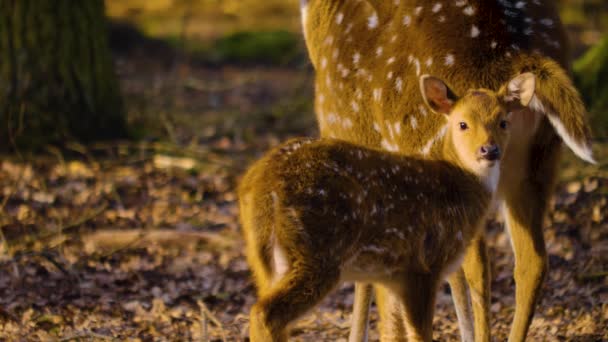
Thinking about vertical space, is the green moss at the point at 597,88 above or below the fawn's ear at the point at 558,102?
above

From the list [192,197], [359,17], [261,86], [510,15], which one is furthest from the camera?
[261,86]

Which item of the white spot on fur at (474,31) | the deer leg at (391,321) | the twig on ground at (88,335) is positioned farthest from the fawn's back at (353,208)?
the twig on ground at (88,335)

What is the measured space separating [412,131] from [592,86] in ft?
16.5

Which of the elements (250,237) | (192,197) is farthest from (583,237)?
(250,237)

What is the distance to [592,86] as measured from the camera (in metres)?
9.66

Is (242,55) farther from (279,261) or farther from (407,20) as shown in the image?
(279,261)

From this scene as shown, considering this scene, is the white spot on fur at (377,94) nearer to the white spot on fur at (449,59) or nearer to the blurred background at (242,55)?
Result: the white spot on fur at (449,59)

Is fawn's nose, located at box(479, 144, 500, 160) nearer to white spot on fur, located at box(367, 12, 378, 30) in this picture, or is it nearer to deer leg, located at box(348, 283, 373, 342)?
deer leg, located at box(348, 283, 373, 342)

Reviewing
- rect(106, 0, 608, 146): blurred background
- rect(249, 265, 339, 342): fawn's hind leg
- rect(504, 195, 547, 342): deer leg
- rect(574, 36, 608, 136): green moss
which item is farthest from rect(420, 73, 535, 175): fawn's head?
rect(574, 36, 608, 136): green moss

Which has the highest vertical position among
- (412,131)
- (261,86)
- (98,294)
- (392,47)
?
(261,86)

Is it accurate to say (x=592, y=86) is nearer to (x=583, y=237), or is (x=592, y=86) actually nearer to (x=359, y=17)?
(x=583, y=237)

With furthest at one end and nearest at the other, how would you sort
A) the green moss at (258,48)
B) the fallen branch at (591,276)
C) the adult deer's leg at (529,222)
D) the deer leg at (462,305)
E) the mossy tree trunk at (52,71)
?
1. the green moss at (258,48)
2. the mossy tree trunk at (52,71)
3. the fallen branch at (591,276)
4. the deer leg at (462,305)
5. the adult deer's leg at (529,222)

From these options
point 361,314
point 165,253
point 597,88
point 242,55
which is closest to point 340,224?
point 361,314

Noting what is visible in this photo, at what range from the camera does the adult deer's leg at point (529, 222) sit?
16.8 feet
